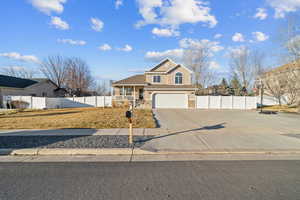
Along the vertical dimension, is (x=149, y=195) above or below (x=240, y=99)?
below

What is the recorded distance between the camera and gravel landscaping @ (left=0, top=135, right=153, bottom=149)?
488cm

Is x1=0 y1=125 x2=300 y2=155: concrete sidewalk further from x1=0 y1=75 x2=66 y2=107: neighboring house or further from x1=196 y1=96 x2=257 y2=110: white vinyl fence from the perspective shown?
x1=0 y1=75 x2=66 y2=107: neighboring house

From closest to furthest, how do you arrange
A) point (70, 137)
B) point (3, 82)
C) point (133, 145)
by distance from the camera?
1. point (133, 145)
2. point (70, 137)
3. point (3, 82)

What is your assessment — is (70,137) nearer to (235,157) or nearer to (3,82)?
(235,157)

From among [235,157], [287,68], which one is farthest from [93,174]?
[287,68]

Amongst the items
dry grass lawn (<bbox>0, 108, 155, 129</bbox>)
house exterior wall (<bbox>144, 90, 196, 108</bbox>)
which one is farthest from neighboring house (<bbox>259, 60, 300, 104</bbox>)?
dry grass lawn (<bbox>0, 108, 155, 129</bbox>)

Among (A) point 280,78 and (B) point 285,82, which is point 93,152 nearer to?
(B) point 285,82

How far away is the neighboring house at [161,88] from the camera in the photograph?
20.2m

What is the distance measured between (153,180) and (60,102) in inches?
958

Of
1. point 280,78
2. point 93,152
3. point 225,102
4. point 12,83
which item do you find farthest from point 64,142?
point 280,78

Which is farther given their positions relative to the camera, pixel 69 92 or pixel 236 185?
pixel 69 92

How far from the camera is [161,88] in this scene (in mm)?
20188

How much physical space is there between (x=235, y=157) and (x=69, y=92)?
36350mm

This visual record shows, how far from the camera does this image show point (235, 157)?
436cm
